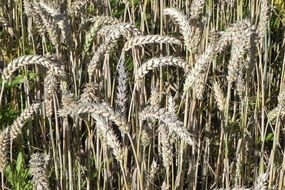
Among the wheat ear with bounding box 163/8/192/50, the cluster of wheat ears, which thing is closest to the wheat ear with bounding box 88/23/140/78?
the cluster of wheat ears

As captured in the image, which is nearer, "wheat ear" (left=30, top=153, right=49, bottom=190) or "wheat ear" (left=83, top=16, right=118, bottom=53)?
"wheat ear" (left=30, top=153, right=49, bottom=190)

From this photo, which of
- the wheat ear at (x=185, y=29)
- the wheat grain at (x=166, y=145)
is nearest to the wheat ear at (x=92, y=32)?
the wheat ear at (x=185, y=29)

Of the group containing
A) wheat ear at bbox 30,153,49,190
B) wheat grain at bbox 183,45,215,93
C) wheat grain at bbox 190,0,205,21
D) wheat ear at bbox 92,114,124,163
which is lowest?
wheat ear at bbox 30,153,49,190

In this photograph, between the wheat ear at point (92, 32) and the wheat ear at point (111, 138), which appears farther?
the wheat ear at point (92, 32)

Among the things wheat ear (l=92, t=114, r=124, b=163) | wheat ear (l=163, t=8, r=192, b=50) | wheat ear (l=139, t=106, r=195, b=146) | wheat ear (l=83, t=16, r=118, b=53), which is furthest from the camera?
wheat ear (l=83, t=16, r=118, b=53)

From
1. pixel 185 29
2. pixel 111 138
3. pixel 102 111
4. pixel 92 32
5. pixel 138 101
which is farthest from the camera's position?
pixel 138 101

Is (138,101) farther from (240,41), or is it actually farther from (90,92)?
(240,41)

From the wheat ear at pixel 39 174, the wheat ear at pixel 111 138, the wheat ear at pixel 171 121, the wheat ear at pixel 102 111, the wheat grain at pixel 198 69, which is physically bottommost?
the wheat ear at pixel 39 174

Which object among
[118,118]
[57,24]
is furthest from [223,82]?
[118,118]

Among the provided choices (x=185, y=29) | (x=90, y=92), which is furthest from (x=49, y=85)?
(x=185, y=29)

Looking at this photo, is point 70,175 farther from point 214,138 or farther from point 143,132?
point 214,138

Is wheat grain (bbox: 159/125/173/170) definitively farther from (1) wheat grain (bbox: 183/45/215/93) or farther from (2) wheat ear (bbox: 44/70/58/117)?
(2) wheat ear (bbox: 44/70/58/117)

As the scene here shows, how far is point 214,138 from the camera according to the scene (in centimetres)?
199

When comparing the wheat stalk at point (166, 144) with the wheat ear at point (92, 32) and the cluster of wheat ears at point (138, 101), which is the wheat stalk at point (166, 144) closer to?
the cluster of wheat ears at point (138, 101)
